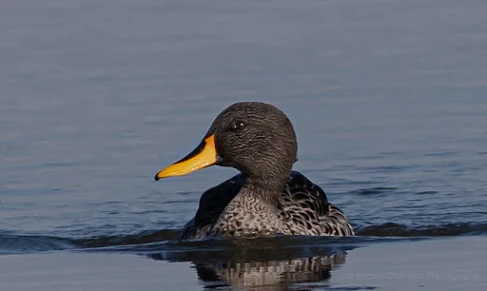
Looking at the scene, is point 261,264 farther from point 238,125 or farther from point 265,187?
point 238,125

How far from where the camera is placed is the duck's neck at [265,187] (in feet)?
48.2

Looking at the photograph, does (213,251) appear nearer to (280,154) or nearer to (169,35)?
(280,154)

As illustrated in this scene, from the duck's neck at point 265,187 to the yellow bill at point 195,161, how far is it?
16.9 inches

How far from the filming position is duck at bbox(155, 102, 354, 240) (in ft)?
47.6

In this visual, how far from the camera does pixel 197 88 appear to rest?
19.9 m

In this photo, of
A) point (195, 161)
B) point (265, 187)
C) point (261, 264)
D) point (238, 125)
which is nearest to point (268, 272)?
point (261, 264)

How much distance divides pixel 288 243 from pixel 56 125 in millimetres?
5031

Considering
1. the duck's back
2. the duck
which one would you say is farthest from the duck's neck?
the duck's back

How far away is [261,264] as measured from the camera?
45.0 ft

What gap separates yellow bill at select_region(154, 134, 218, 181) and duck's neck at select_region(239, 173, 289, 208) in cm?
43

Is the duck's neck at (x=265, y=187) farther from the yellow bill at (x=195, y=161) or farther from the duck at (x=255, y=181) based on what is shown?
the yellow bill at (x=195, y=161)

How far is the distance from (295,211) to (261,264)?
126 centimetres

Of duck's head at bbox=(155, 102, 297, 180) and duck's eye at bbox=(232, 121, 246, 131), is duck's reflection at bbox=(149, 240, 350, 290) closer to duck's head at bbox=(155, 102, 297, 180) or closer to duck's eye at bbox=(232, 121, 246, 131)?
duck's head at bbox=(155, 102, 297, 180)

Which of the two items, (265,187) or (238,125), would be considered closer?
(238,125)
